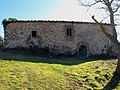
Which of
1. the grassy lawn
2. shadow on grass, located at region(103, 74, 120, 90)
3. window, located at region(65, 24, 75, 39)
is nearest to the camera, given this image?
the grassy lawn

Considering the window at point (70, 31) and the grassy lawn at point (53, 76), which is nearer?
the grassy lawn at point (53, 76)

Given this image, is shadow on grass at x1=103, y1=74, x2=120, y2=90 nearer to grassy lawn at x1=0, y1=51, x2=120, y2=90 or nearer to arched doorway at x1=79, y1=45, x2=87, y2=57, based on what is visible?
grassy lawn at x1=0, y1=51, x2=120, y2=90

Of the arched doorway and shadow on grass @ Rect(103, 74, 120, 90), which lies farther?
the arched doorway

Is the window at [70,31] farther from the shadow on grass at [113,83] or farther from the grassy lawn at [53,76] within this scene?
the shadow on grass at [113,83]

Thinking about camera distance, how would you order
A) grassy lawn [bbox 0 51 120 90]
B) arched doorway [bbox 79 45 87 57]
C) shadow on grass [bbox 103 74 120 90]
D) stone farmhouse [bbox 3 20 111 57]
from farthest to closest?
arched doorway [bbox 79 45 87 57], stone farmhouse [bbox 3 20 111 57], shadow on grass [bbox 103 74 120 90], grassy lawn [bbox 0 51 120 90]

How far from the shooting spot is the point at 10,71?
2273 centimetres

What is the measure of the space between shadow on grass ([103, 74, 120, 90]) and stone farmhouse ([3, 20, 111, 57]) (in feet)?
29.8

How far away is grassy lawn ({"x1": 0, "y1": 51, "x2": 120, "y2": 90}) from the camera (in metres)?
21.0

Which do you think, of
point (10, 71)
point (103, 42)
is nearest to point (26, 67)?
point (10, 71)

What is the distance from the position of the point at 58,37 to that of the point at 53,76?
1080 centimetres

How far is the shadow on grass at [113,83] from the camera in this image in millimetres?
22744

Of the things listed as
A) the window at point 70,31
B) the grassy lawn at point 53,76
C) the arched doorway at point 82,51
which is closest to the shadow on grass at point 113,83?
the grassy lawn at point 53,76

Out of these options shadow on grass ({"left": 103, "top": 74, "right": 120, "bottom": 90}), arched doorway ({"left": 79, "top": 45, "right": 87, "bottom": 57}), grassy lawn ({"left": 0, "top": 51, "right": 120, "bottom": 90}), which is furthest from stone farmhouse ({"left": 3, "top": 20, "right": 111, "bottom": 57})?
shadow on grass ({"left": 103, "top": 74, "right": 120, "bottom": 90})

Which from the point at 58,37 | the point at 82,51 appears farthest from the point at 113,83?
the point at 82,51
